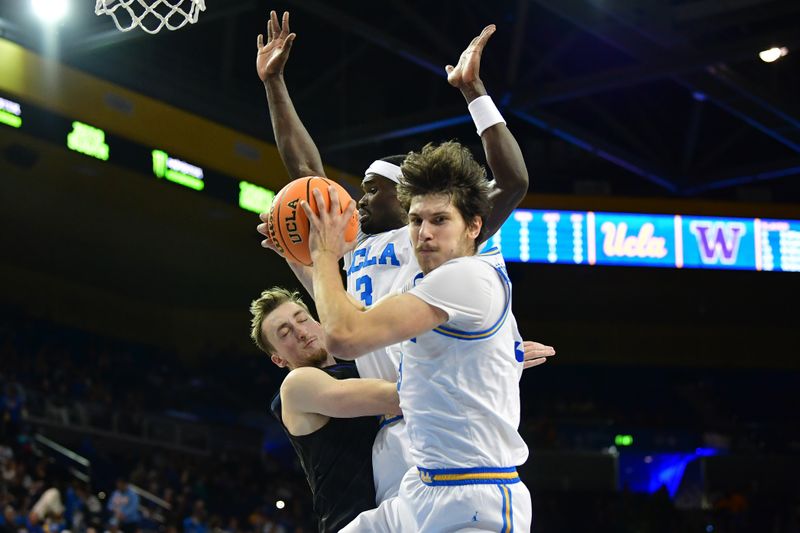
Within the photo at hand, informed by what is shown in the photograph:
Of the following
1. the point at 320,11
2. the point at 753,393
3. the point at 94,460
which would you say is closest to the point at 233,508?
the point at 94,460

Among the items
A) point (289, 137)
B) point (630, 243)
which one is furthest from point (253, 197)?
point (289, 137)

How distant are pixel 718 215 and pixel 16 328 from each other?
43.2ft

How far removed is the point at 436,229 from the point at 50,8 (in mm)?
9522

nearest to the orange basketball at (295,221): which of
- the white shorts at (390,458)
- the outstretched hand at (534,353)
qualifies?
the white shorts at (390,458)

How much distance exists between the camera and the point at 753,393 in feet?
74.5

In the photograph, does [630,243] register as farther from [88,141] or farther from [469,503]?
[469,503]

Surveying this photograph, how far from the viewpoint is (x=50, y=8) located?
11906 mm

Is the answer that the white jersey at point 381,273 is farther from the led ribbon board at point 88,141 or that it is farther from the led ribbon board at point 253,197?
the led ribbon board at point 253,197

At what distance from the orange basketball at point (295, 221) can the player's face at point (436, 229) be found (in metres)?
0.65

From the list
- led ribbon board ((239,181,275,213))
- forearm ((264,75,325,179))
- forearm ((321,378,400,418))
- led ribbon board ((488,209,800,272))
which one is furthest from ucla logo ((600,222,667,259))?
forearm ((321,378,400,418))

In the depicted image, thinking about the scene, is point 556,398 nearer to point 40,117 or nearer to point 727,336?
point 727,336

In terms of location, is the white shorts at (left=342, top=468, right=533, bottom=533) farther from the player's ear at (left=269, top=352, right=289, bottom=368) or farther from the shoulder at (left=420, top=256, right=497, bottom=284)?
the player's ear at (left=269, top=352, right=289, bottom=368)

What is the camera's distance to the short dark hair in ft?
12.2

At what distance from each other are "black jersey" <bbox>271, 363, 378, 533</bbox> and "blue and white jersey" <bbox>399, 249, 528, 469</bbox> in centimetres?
80
